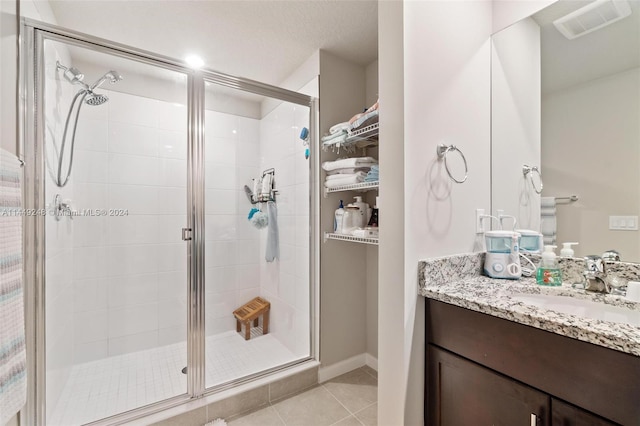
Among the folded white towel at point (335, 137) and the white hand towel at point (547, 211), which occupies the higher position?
the folded white towel at point (335, 137)

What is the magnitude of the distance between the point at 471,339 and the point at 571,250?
2.12 feet

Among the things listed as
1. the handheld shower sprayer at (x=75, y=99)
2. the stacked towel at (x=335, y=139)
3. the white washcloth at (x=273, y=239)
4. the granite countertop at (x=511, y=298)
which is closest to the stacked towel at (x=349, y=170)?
the stacked towel at (x=335, y=139)

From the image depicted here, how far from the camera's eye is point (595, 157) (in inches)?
45.9

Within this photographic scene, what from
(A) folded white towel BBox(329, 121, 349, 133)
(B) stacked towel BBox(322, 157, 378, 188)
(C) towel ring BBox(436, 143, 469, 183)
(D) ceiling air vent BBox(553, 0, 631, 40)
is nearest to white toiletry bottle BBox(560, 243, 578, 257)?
(C) towel ring BBox(436, 143, 469, 183)

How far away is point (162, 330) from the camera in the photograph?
1.97 meters

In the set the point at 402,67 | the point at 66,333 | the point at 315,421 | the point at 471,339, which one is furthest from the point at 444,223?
the point at 66,333

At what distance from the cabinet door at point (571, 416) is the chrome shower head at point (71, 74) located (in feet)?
8.44

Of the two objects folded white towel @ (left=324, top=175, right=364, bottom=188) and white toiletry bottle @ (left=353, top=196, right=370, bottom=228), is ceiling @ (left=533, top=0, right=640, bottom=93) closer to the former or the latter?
folded white towel @ (left=324, top=175, right=364, bottom=188)

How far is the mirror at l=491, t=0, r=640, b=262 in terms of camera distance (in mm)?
1077

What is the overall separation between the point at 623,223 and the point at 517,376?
2.51 feet

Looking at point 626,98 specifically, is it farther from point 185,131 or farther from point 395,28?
point 185,131

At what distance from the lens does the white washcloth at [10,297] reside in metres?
0.95

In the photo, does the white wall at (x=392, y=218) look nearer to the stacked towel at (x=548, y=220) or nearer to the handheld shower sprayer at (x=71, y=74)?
the stacked towel at (x=548, y=220)

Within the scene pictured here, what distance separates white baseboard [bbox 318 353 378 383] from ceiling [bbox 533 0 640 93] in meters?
2.06
